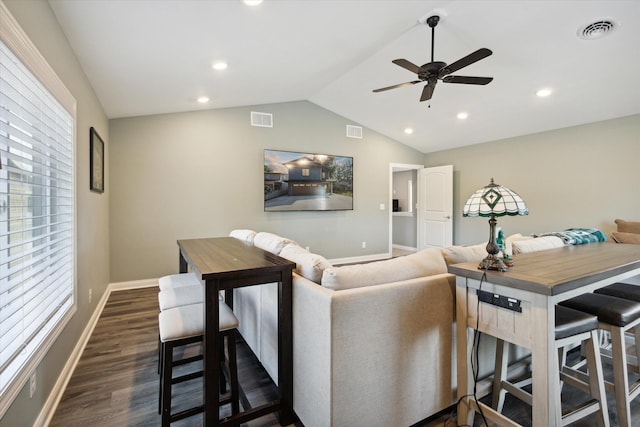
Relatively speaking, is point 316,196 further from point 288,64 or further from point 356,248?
point 288,64

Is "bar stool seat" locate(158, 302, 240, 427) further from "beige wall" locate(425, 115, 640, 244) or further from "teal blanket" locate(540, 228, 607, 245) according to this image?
"beige wall" locate(425, 115, 640, 244)

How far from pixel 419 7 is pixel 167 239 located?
4.32m

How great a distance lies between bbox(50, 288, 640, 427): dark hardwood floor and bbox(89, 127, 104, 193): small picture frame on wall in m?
1.46

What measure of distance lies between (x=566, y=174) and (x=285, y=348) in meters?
5.39

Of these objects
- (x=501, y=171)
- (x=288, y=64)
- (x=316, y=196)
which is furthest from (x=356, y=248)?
(x=288, y=64)

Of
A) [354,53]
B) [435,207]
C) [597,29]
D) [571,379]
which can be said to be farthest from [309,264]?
[435,207]

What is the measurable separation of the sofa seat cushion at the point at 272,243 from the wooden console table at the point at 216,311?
0.16 metres

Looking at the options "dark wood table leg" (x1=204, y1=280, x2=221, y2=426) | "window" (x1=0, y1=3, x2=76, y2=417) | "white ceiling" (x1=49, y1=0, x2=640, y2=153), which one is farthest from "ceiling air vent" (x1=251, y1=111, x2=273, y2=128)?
"dark wood table leg" (x1=204, y1=280, x2=221, y2=426)

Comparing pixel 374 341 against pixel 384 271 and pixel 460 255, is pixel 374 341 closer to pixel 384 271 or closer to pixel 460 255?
pixel 384 271

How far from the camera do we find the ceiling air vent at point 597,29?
280 cm

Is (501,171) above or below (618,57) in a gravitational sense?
below

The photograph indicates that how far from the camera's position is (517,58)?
3.46 metres

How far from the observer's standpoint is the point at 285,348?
1689 mm

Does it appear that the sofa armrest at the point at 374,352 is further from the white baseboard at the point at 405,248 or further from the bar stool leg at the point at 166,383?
the white baseboard at the point at 405,248
